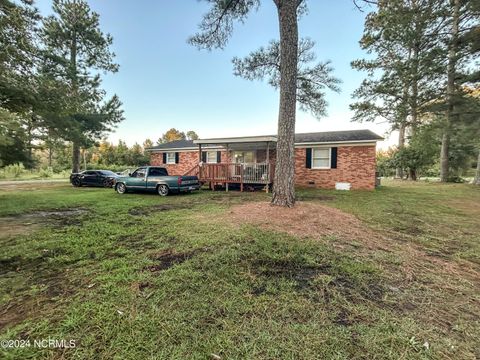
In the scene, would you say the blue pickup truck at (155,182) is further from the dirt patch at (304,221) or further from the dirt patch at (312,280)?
the dirt patch at (312,280)

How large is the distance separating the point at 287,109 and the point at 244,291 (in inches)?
201

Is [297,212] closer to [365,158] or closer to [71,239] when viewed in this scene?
[71,239]

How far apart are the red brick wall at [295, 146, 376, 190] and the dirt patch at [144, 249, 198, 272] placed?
11.8 meters

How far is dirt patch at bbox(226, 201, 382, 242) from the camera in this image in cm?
493

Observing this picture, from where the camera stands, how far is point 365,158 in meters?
13.0

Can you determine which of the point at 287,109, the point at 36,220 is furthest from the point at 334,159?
the point at 36,220

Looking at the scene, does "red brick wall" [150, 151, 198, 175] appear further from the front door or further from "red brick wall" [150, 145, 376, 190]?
"red brick wall" [150, 145, 376, 190]

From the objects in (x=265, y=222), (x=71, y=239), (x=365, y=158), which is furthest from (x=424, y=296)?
(x=365, y=158)

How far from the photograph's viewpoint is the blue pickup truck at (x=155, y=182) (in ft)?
38.2

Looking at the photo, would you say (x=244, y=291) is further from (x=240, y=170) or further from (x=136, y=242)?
(x=240, y=170)

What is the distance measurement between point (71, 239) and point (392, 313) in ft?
18.3

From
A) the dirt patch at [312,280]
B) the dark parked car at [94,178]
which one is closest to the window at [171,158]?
the dark parked car at [94,178]

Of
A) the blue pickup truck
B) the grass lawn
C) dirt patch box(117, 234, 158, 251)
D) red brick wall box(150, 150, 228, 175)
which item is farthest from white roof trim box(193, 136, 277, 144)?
dirt patch box(117, 234, 158, 251)

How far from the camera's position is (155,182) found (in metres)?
11.9
